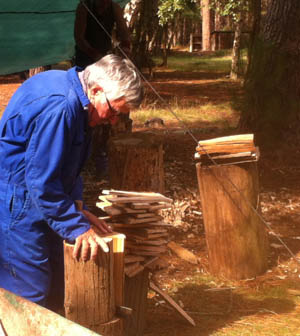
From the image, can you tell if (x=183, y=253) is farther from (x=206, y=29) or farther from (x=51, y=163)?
(x=206, y=29)

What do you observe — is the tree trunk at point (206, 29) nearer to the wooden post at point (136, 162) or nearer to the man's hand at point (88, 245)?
the wooden post at point (136, 162)

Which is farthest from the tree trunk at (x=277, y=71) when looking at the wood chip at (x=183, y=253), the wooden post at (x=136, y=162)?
the wooden post at (x=136, y=162)

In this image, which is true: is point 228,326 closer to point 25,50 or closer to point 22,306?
point 22,306

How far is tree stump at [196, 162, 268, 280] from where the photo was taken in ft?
16.2

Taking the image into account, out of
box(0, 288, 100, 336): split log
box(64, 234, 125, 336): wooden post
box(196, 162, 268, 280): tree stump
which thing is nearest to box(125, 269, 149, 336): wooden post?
box(64, 234, 125, 336): wooden post

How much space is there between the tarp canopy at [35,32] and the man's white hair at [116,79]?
13.4 feet

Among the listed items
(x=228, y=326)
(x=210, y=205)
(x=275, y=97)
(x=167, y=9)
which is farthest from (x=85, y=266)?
(x=167, y=9)

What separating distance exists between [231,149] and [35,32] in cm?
352

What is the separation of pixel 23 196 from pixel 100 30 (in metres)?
4.28

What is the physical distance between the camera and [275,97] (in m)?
8.16

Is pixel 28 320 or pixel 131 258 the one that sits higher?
pixel 28 320

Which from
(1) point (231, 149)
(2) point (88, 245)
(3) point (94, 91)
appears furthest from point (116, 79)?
(1) point (231, 149)

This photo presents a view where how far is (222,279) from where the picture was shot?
5238mm

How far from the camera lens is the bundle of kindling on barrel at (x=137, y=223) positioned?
13.0 ft
